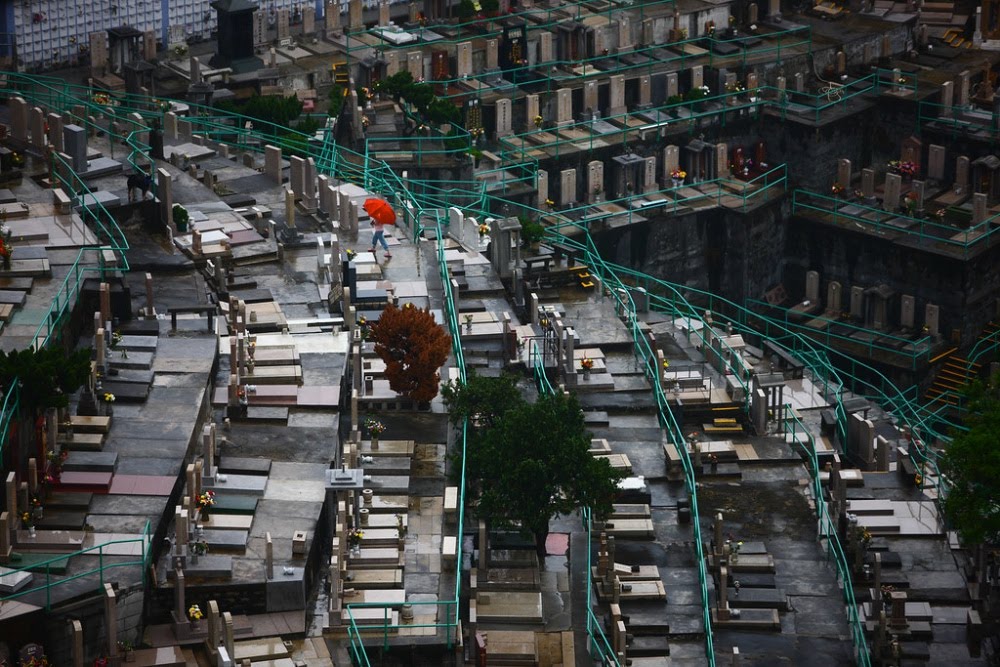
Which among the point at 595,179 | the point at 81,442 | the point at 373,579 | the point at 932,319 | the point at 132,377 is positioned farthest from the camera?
the point at 595,179

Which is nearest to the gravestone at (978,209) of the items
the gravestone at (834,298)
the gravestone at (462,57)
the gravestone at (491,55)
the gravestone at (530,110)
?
the gravestone at (834,298)

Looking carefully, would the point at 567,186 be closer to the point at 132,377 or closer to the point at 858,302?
the point at 858,302

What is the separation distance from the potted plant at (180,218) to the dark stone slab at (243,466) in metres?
25.2

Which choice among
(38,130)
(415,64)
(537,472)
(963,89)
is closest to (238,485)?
(537,472)

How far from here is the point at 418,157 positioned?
507ft

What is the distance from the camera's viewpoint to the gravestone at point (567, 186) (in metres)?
162

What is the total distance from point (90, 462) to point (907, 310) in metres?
76.3

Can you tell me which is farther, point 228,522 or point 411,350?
point 411,350

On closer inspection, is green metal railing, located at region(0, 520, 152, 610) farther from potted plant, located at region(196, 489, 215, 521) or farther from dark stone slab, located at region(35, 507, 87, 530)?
potted plant, located at region(196, 489, 215, 521)

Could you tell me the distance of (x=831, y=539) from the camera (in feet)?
375

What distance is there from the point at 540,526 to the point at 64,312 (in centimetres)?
2262

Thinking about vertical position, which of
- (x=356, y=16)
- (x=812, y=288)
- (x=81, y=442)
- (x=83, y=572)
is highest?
(x=356, y=16)

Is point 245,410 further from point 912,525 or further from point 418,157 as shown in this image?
point 418,157

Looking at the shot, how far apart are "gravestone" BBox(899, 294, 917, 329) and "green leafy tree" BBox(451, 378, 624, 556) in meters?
61.5
